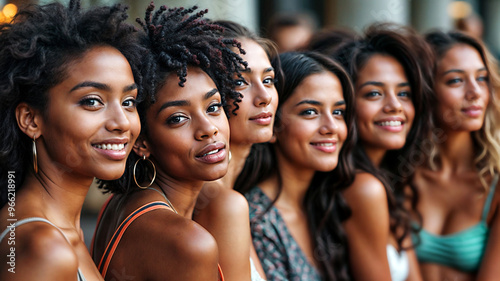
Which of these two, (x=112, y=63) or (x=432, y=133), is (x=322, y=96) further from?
(x=112, y=63)

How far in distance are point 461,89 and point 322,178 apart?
4.08 feet

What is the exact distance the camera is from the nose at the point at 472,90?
372 cm

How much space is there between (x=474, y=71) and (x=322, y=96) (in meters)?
1.38

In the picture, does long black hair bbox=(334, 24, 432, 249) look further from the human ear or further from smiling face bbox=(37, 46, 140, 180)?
the human ear

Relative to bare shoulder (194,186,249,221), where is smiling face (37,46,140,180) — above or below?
above

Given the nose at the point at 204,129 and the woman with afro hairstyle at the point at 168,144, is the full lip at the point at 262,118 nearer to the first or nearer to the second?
the woman with afro hairstyle at the point at 168,144

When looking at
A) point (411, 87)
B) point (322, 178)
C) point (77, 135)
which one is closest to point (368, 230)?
point (322, 178)

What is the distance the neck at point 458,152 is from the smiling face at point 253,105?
184cm

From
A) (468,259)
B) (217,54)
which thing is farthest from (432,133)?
(217,54)

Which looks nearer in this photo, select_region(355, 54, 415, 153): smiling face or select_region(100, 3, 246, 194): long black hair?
select_region(100, 3, 246, 194): long black hair

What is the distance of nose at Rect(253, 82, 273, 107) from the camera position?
8.91ft

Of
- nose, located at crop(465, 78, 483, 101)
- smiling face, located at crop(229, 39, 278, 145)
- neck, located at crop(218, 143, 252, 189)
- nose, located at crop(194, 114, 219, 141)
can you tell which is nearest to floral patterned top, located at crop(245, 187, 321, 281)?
neck, located at crop(218, 143, 252, 189)

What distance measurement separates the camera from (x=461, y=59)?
382 centimetres

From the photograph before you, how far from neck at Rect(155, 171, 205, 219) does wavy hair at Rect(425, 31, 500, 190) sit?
2.20 meters
